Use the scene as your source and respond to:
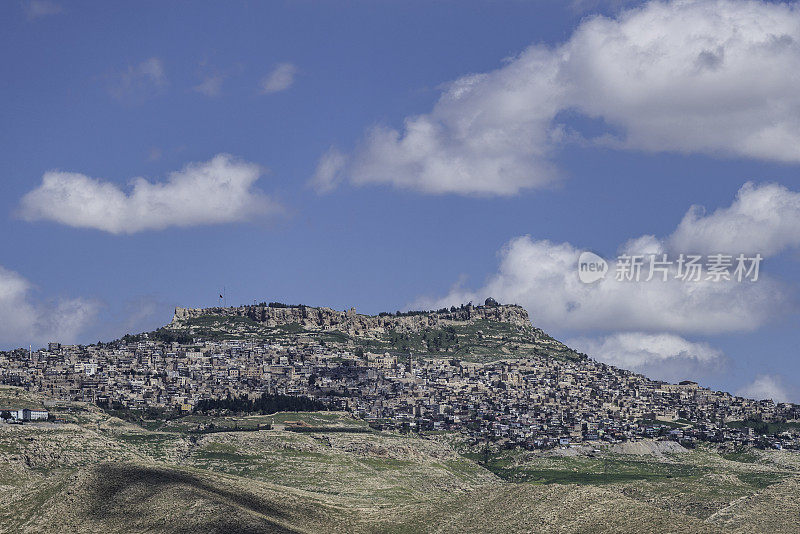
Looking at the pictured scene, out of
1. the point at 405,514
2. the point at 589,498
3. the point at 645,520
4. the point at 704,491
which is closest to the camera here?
the point at 645,520

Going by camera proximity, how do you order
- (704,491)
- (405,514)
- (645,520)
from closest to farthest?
(645,520), (405,514), (704,491)

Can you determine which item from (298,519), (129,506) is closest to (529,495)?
(298,519)

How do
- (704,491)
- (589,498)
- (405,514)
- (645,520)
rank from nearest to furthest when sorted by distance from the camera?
(645,520), (589,498), (405,514), (704,491)

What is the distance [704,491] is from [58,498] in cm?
11484

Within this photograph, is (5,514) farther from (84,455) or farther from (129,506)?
(84,455)

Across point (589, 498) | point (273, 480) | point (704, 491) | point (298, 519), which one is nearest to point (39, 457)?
point (273, 480)

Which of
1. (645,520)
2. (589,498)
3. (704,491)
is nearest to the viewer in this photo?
(645,520)

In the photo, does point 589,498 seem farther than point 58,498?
→ No

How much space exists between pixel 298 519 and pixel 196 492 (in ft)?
45.8

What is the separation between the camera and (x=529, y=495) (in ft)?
429

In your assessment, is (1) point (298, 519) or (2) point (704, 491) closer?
(1) point (298, 519)

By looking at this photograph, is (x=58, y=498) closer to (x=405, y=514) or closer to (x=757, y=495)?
(x=405, y=514)

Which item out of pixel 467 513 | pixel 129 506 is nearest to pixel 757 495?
pixel 467 513

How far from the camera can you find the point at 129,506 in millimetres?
131000
